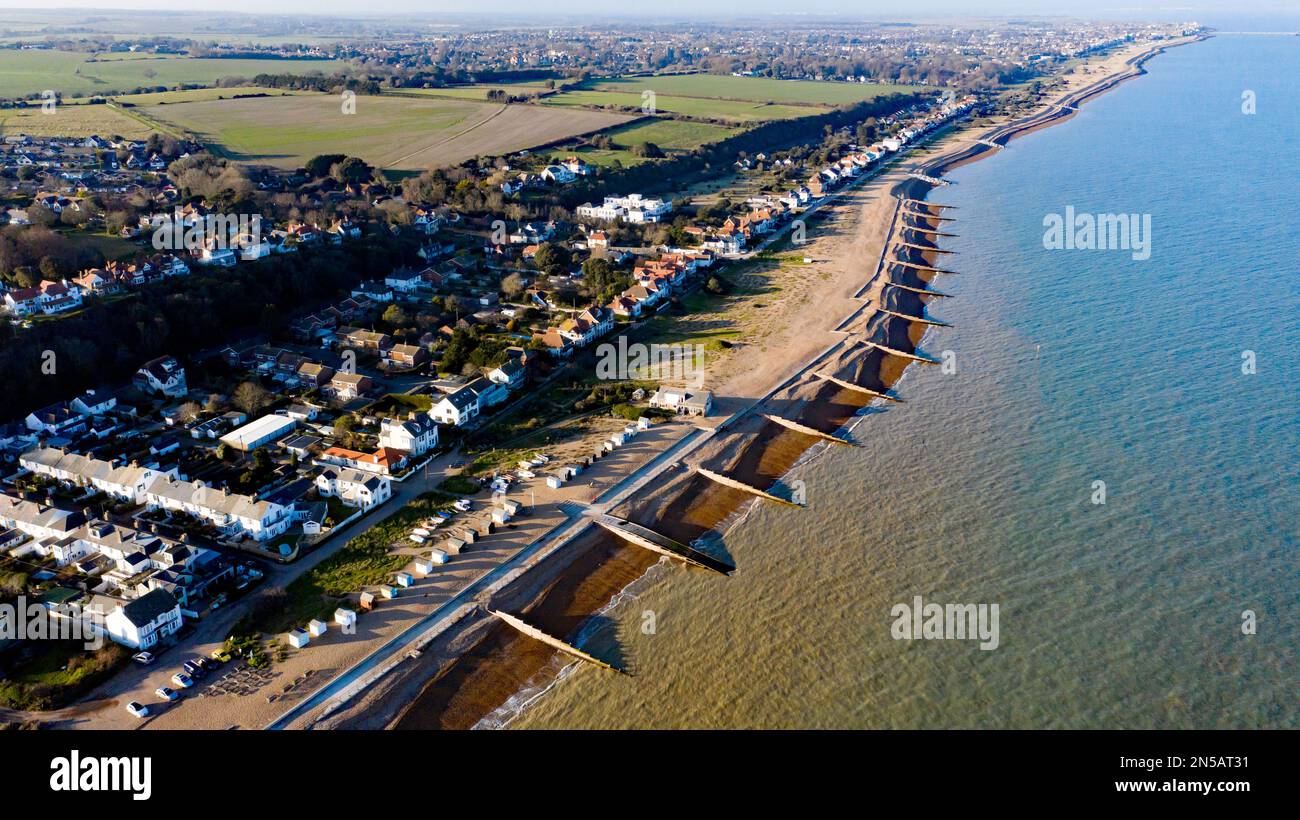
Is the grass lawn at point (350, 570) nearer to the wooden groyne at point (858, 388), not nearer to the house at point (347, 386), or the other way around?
the house at point (347, 386)

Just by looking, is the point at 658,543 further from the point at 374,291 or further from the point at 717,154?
the point at 717,154

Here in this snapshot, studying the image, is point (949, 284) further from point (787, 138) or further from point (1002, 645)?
point (787, 138)

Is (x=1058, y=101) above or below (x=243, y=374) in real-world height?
above

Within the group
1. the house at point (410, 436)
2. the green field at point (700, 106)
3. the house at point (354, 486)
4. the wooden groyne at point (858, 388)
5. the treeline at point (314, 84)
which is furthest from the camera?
the treeline at point (314, 84)

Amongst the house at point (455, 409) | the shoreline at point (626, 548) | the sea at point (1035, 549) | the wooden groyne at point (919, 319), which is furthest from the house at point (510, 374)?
the wooden groyne at point (919, 319)

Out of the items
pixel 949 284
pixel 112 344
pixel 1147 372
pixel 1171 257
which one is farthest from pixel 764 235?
pixel 112 344

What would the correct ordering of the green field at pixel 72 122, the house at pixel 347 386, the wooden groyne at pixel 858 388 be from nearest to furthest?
the house at pixel 347 386 → the wooden groyne at pixel 858 388 → the green field at pixel 72 122

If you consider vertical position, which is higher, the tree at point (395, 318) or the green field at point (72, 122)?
the green field at point (72, 122)

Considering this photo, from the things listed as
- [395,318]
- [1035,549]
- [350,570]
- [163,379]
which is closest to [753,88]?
[395,318]
